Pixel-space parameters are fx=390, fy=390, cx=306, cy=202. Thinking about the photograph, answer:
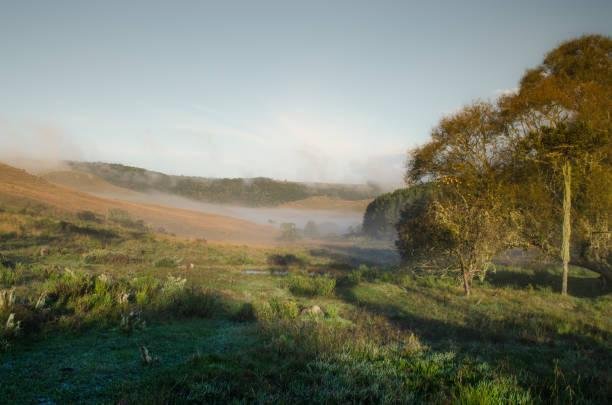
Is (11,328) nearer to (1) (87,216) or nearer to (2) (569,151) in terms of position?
(2) (569,151)

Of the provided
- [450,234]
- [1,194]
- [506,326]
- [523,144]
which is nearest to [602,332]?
[506,326]

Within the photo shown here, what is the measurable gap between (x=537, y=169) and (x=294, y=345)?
15414mm

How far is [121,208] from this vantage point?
59.0 metres

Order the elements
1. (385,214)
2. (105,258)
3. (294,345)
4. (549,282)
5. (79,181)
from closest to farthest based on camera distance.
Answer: (294,345) < (549,282) < (105,258) < (385,214) < (79,181)

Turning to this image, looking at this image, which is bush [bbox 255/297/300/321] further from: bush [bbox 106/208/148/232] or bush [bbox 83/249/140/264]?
bush [bbox 106/208/148/232]

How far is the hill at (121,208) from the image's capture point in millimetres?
48031

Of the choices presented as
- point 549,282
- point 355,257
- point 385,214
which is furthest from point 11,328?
point 385,214

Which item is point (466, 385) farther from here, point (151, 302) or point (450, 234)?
point (450, 234)

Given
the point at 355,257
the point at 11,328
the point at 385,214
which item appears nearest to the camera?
the point at 11,328

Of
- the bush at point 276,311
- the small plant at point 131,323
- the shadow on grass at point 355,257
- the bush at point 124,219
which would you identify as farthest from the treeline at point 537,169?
the bush at point 124,219

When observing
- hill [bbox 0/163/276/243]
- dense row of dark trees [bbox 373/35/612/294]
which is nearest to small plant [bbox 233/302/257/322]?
dense row of dark trees [bbox 373/35/612/294]

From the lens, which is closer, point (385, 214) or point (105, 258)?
point (105, 258)

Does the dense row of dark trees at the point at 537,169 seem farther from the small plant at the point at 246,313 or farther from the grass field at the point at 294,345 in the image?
the small plant at the point at 246,313

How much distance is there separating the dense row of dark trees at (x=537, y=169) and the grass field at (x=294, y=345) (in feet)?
8.06
